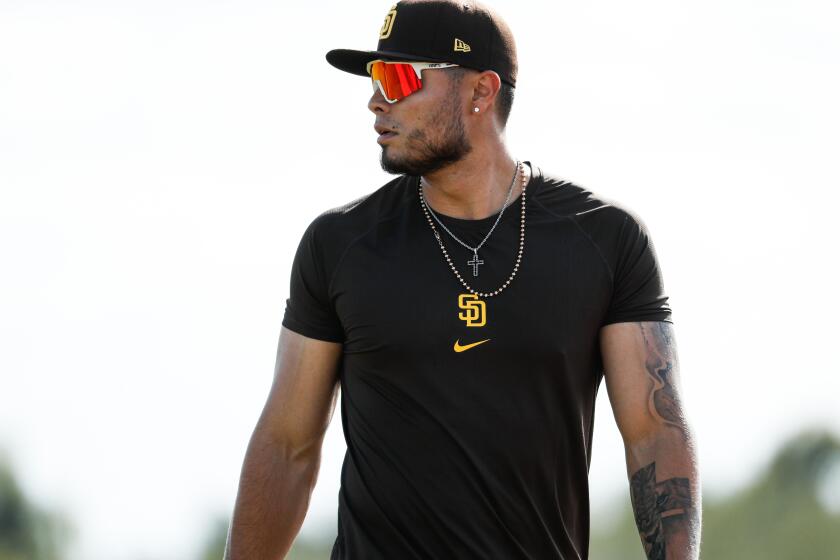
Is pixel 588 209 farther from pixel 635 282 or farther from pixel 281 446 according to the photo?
pixel 281 446

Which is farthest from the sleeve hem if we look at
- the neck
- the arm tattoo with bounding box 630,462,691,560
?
the arm tattoo with bounding box 630,462,691,560

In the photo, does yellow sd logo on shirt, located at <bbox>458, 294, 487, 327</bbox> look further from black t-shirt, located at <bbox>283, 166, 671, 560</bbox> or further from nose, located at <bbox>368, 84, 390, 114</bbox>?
nose, located at <bbox>368, 84, 390, 114</bbox>

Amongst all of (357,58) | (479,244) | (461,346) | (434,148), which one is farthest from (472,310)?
(357,58)

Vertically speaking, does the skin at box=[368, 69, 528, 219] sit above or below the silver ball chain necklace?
above

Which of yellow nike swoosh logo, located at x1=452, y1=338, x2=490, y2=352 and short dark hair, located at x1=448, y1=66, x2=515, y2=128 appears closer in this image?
yellow nike swoosh logo, located at x1=452, y1=338, x2=490, y2=352

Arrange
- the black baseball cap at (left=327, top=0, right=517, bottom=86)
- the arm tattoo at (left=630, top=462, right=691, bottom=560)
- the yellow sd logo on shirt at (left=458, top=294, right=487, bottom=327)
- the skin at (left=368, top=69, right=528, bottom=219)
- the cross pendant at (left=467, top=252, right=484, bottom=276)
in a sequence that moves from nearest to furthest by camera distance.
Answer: the arm tattoo at (left=630, top=462, right=691, bottom=560)
the yellow sd logo on shirt at (left=458, top=294, right=487, bottom=327)
the cross pendant at (left=467, top=252, right=484, bottom=276)
the skin at (left=368, top=69, right=528, bottom=219)
the black baseball cap at (left=327, top=0, right=517, bottom=86)

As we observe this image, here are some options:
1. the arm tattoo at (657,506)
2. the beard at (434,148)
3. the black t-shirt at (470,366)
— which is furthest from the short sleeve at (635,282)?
the beard at (434,148)

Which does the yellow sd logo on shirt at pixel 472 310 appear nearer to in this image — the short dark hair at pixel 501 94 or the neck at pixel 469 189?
the neck at pixel 469 189

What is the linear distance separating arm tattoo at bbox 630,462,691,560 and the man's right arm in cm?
126

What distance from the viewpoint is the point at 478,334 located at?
6.28m

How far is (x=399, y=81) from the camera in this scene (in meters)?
6.59

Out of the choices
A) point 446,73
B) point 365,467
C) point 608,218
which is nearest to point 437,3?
point 446,73

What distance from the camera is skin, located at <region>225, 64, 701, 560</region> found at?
6250mm

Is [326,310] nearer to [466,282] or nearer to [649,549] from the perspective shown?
[466,282]
